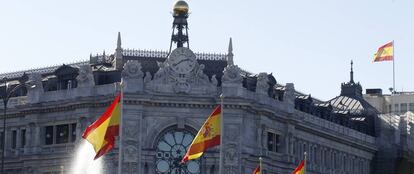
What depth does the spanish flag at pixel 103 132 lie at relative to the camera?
109062 millimetres

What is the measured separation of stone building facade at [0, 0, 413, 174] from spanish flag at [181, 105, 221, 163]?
32.1 metres

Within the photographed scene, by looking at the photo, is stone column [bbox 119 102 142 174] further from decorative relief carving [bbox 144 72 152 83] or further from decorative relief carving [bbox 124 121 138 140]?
decorative relief carving [bbox 144 72 152 83]

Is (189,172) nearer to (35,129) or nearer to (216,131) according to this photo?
(35,129)

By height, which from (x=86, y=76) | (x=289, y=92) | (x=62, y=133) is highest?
(x=289, y=92)

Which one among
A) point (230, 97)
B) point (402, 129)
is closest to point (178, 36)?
point (230, 97)

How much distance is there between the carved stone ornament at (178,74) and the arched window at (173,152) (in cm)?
401

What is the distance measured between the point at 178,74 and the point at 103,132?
137 feet

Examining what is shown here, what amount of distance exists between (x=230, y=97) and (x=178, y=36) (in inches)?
379

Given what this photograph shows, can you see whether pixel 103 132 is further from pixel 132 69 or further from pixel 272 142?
pixel 272 142

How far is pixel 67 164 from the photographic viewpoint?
502ft

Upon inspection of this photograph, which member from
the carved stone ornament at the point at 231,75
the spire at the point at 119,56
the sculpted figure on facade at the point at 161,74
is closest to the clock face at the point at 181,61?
the sculpted figure on facade at the point at 161,74

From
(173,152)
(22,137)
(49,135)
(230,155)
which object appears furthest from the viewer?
(22,137)

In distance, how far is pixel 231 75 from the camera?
152625 mm

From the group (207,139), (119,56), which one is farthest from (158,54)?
(207,139)
